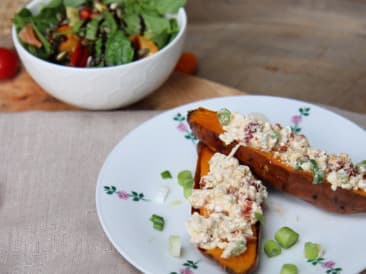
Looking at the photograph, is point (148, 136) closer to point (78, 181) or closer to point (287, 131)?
point (78, 181)

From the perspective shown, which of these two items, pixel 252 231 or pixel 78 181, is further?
pixel 78 181

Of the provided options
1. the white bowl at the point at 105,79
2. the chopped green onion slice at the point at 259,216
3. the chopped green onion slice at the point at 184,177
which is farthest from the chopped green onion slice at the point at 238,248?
the white bowl at the point at 105,79

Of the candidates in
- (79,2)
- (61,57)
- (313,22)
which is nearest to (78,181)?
(61,57)

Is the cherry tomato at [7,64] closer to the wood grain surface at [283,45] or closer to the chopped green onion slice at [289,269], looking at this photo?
the wood grain surface at [283,45]

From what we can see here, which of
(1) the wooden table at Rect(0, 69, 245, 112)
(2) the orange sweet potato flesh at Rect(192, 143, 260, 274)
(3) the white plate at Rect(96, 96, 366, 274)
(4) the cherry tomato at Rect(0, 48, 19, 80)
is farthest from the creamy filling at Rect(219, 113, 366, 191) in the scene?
(4) the cherry tomato at Rect(0, 48, 19, 80)

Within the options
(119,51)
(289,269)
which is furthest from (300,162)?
(119,51)

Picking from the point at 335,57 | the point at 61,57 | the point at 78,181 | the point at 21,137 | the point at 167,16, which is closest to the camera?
the point at 78,181

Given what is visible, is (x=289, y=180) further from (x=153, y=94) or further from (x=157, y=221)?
(x=153, y=94)
